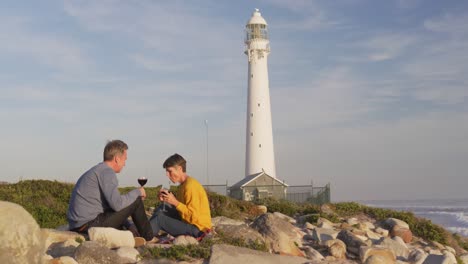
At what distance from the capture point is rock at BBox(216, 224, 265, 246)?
998cm

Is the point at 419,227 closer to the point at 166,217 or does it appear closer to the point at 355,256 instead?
the point at 355,256

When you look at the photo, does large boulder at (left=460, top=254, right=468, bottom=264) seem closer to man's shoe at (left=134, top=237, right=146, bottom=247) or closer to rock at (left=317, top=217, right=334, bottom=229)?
rock at (left=317, top=217, right=334, bottom=229)

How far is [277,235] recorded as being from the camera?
10586 mm

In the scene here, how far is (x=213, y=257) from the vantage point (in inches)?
336

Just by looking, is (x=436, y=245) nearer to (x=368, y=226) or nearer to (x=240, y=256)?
(x=368, y=226)

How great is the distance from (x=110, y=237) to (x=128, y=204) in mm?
566

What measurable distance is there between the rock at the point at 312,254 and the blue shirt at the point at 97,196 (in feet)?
11.3

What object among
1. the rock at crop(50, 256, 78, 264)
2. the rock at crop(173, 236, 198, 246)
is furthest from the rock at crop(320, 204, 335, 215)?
the rock at crop(50, 256, 78, 264)

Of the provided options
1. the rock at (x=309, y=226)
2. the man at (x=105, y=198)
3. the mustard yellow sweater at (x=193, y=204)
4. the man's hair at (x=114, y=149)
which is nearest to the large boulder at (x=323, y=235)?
the rock at (x=309, y=226)

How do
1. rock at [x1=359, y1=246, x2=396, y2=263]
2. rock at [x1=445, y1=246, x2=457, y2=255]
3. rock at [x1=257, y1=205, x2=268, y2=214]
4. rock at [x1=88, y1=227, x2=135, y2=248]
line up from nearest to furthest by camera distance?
rock at [x1=88, y1=227, x2=135, y2=248], rock at [x1=359, y1=246, x2=396, y2=263], rock at [x1=445, y1=246, x2=457, y2=255], rock at [x1=257, y1=205, x2=268, y2=214]

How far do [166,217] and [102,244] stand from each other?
1310 millimetres

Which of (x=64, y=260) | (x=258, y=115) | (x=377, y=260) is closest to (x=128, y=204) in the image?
(x=64, y=260)

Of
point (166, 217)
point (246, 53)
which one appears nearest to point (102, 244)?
point (166, 217)

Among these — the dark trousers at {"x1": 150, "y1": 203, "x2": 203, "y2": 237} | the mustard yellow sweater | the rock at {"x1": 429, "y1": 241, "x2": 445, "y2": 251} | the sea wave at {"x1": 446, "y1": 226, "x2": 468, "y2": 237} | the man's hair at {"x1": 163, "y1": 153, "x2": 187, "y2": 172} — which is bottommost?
the sea wave at {"x1": 446, "y1": 226, "x2": 468, "y2": 237}
